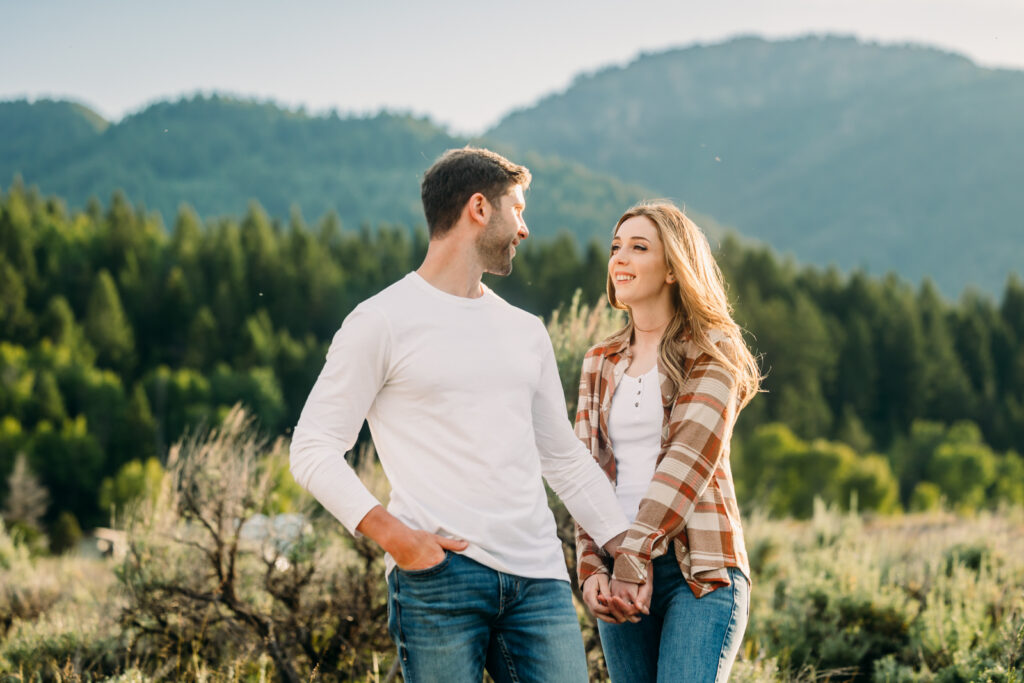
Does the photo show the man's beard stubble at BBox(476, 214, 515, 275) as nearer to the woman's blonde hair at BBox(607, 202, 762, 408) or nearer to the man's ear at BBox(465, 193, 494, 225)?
the man's ear at BBox(465, 193, 494, 225)

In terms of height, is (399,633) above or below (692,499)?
below

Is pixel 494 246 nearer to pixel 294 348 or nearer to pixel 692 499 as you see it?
pixel 692 499

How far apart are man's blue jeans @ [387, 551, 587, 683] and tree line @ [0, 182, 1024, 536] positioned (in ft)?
137

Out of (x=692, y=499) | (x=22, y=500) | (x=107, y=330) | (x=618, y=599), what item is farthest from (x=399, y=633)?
(x=107, y=330)

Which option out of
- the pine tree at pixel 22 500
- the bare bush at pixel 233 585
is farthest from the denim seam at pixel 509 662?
the pine tree at pixel 22 500

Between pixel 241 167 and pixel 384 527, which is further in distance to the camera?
pixel 241 167

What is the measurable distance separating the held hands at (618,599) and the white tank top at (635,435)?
0.21m

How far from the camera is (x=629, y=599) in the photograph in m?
2.67

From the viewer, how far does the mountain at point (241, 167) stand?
138 metres

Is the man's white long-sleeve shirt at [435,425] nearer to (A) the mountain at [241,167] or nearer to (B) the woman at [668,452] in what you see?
(B) the woman at [668,452]

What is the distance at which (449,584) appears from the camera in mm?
2279

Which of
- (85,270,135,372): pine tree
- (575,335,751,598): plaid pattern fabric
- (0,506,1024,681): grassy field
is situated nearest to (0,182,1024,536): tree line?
(85,270,135,372): pine tree

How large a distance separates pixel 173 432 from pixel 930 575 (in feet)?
178

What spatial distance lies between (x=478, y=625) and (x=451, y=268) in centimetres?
92
